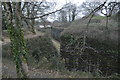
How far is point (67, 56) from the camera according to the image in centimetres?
841

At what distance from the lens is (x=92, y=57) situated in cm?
784

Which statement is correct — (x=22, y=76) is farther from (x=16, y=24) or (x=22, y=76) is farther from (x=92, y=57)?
(x=92, y=57)

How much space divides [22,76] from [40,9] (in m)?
7.22

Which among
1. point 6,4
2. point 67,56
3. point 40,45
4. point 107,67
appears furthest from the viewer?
point 40,45

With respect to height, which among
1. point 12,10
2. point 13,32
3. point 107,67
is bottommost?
point 107,67

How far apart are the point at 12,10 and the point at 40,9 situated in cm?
677

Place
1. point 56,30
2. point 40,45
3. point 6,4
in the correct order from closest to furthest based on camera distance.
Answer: point 6,4, point 40,45, point 56,30

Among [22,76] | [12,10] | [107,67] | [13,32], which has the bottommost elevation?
[107,67]

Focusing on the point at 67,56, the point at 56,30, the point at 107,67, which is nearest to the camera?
the point at 107,67

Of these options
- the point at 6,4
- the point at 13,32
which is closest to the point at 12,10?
the point at 6,4

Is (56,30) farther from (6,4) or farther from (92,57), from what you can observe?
(6,4)

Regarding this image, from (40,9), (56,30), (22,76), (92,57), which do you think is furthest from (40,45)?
(22,76)

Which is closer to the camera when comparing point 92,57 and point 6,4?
point 6,4

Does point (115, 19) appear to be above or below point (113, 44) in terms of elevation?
above
